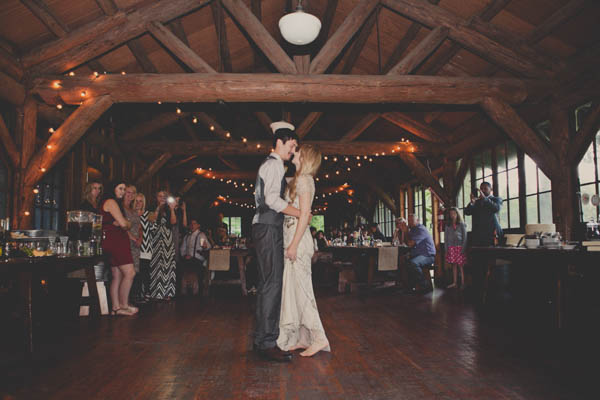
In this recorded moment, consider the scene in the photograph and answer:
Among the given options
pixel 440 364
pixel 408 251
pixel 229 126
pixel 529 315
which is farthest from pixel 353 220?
pixel 440 364

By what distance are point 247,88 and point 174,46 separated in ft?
3.48

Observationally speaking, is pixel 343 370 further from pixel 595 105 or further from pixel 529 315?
pixel 595 105

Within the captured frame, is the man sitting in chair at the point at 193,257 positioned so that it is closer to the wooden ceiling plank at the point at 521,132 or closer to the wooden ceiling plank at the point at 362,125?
the wooden ceiling plank at the point at 362,125

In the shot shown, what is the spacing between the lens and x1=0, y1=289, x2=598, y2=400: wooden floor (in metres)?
2.31

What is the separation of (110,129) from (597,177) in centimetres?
794

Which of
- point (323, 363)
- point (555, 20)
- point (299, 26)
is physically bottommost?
point (323, 363)

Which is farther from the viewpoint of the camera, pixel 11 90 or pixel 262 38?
pixel 262 38

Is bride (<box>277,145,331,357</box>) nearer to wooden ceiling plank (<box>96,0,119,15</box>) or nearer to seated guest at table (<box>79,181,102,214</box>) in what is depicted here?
seated guest at table (<box>79,181,102,214</box>)

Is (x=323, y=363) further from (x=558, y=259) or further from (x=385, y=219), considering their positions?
(x=385, y=219)

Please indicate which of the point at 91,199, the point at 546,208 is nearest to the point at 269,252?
the point at 91,199

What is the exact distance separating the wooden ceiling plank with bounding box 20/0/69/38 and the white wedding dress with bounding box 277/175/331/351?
403cm

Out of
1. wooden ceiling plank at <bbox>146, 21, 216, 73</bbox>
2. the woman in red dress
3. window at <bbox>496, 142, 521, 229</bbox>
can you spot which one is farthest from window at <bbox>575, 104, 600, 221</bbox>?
the woman in red dress

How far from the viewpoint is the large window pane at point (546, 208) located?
6570mm

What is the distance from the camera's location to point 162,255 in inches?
231
